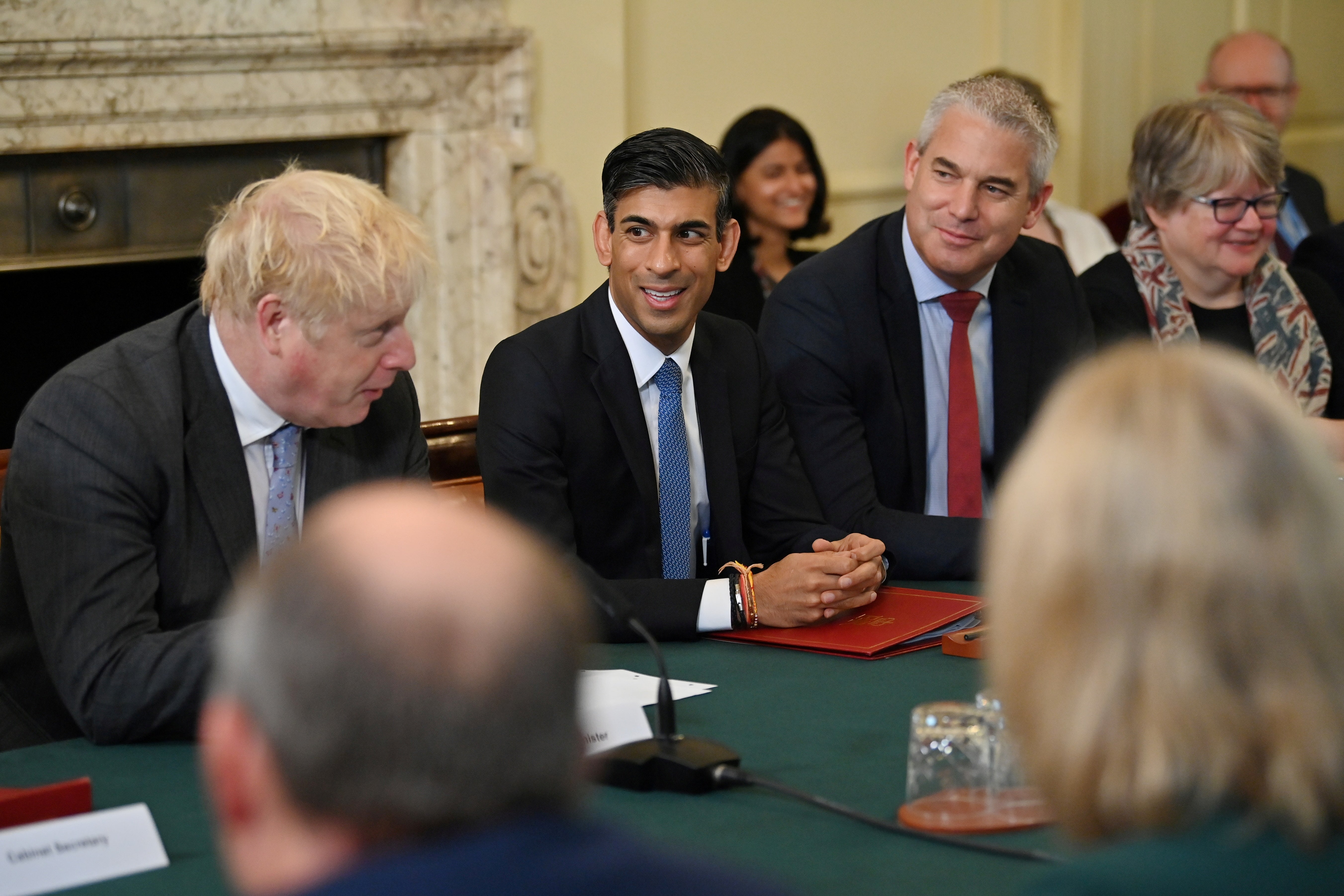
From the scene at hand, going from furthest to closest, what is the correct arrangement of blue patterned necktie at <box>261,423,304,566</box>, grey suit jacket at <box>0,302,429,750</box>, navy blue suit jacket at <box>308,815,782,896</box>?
1. blue patterned necktie at <box>261,423,304,566</box>
2. grey suit jacket at <box>0,302,429,750</box>
3. navy blue suit jacket at <box>308,815,782,896</box>

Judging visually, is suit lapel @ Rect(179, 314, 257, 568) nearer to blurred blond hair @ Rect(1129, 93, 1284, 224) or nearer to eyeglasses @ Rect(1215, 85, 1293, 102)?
blurred blond hair @ Rect(1129, 93, 1284, 224)

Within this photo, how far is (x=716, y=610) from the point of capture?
7.45ft

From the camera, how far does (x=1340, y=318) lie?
374 cm

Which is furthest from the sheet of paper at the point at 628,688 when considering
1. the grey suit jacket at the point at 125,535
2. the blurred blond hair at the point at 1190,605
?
the blurred blond hair at the point at 1190,605

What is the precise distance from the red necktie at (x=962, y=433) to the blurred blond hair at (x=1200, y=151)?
75cm

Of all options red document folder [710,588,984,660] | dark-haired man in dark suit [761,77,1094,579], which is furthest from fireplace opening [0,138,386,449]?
red document folder [710,588,984,660]

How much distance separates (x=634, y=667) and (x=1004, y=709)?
1078 millimetres

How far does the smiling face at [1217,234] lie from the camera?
11.2 feet

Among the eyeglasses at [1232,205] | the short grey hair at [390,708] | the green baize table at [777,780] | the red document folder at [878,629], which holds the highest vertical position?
the eyeglasses at [1232,205]

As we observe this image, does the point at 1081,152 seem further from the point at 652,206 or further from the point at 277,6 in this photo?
the point at 652,206

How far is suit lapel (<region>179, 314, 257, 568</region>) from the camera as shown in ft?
6.87

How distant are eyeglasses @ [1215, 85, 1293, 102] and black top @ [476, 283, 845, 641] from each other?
3.72 meters

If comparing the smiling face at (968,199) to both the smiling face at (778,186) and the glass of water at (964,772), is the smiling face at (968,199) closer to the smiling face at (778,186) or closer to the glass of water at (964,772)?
the glass of water at (964,772)

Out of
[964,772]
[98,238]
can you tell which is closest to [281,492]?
[964,772]
